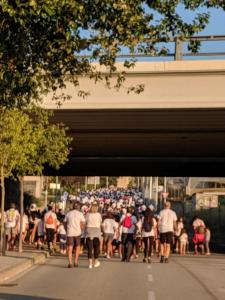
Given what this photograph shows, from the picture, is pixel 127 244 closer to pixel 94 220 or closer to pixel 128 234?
pixel 128 234

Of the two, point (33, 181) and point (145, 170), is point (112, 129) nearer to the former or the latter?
point (145, 170)

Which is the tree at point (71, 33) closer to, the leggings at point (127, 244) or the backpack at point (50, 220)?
the leggings at point (127, 244)

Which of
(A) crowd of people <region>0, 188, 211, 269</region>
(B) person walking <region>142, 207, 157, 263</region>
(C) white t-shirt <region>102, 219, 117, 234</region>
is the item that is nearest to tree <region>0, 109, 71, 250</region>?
(A) crowd of people <region>0, 188, 211, 269</region>

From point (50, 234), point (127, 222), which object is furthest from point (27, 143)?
point (50, 234)

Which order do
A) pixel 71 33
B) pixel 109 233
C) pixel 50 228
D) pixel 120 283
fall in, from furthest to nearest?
1. pixel 50 228
2. pixel 109 233
3. pixel 120 283
4. pixel 71 33

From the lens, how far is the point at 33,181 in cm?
8525

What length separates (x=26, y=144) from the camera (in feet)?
71.0

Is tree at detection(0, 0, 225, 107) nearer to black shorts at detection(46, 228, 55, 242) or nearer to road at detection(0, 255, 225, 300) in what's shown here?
road at detection(0, 255, 225, 300)

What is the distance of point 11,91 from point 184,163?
32475 millimetres

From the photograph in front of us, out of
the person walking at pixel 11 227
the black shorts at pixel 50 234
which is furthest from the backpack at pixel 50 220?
the person walking at pixel 11 227

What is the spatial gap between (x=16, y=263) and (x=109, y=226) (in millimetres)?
5938

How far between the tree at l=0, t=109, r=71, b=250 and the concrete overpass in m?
1.60

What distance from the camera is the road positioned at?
496 inches

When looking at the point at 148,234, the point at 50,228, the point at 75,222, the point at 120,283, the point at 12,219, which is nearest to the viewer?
the point at 120,283
